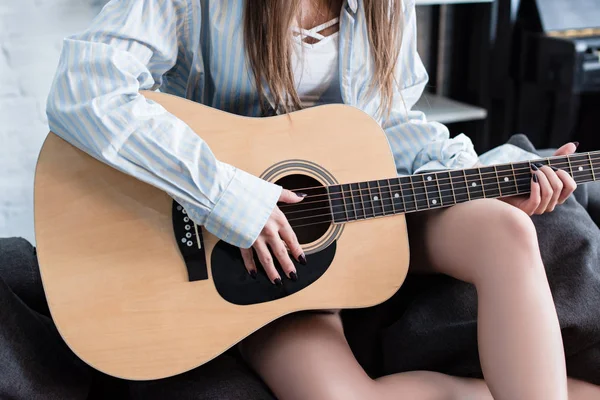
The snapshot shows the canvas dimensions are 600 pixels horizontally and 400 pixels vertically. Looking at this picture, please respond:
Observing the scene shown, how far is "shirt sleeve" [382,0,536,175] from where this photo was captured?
1267 millimetres

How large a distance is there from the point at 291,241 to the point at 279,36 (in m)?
0.38

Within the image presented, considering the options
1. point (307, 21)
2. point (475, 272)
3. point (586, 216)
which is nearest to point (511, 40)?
point (586, 216)

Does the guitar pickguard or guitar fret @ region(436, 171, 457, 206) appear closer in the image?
the guitar pickguard

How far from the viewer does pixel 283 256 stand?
3.43 feet

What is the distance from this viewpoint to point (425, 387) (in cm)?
112

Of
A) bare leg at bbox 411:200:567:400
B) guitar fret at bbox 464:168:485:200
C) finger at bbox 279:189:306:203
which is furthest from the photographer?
guitar fret at bbox 464:168:485:200

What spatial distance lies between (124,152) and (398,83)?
64 centimetres

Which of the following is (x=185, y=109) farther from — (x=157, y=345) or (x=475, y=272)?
(x=475, y=272)

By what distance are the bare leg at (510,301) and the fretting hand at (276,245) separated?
0.91 ft

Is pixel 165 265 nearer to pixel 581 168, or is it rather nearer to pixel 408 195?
pixel 408 195

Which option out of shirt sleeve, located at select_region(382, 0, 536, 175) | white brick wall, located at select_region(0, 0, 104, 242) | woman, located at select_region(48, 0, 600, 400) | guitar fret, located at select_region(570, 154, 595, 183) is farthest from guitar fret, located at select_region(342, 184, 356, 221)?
white brick wall, located at select_region(0, 0, 104, 242)

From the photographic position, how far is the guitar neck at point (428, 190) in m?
1.11

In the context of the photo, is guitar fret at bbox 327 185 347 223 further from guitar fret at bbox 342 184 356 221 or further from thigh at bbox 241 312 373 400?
thigh at bbox 241 312 373 400

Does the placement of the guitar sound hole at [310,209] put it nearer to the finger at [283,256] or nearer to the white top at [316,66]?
the finger at [283,256]
